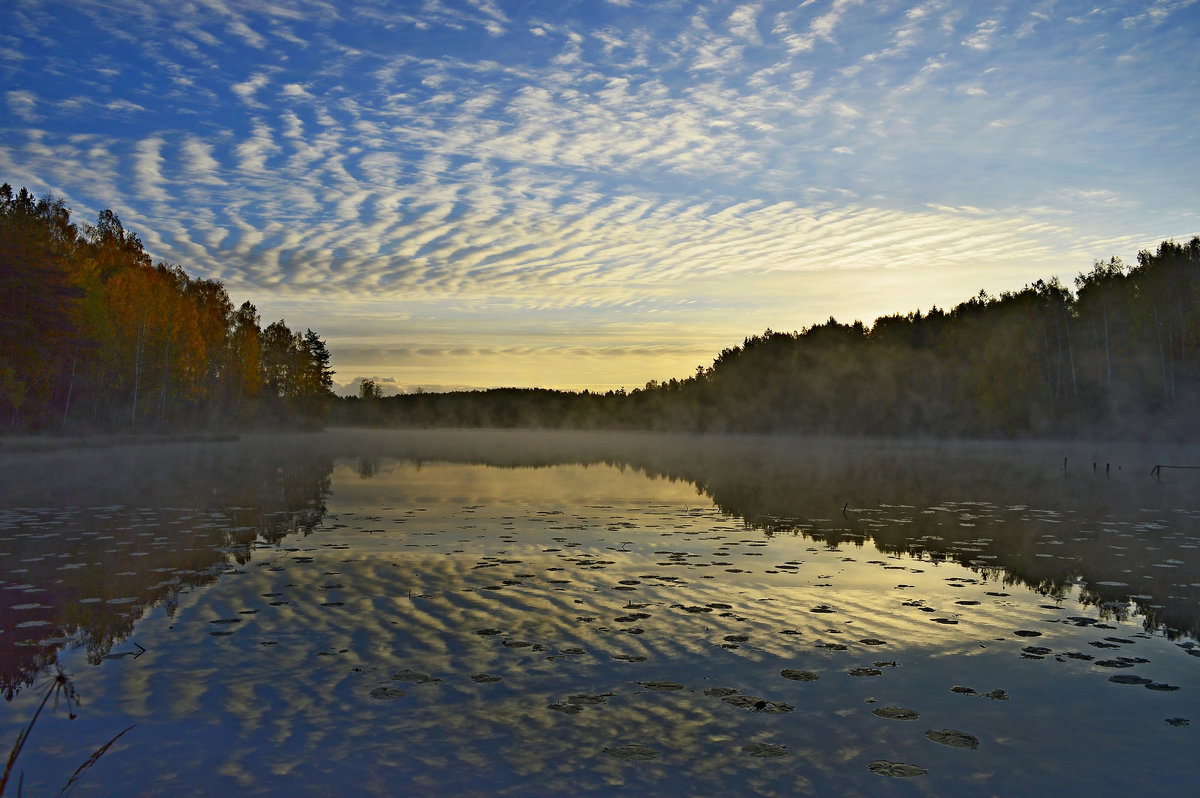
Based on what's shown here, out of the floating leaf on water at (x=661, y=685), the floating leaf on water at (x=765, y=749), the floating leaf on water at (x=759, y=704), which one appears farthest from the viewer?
the floating leaf on water at (x=661, y=685)

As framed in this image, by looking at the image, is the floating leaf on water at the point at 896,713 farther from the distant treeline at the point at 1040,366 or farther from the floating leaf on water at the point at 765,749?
the distant treeline at the point at 1040,366

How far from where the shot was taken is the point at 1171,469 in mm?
48688

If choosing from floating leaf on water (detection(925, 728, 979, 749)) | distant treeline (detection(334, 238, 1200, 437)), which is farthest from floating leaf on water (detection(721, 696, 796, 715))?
distant treeline (detection(334, 238, 1200, 437))

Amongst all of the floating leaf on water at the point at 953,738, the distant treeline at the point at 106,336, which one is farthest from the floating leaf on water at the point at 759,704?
the distant treeline at the point at 106,336

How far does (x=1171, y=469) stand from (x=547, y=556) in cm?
5032

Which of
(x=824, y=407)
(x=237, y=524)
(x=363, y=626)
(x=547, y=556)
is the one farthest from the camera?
(x=824, y=407)

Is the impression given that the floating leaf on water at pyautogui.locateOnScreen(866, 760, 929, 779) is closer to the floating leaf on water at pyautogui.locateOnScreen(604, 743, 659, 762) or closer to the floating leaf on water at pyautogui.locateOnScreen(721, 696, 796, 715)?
the floating leaf on water at pyautogui.locateOnScreen(721, 696, 796, 715)

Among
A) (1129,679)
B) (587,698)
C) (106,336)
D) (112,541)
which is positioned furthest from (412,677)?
(106,336)

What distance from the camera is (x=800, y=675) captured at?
864cm

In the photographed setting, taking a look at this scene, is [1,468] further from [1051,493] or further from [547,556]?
[1051,493]

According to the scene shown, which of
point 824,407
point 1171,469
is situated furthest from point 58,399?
point 824,407

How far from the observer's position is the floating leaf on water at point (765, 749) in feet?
21.4

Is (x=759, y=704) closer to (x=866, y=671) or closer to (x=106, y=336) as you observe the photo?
(x=866, y=671)

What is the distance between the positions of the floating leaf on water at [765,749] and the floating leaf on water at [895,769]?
0.73 meters
